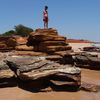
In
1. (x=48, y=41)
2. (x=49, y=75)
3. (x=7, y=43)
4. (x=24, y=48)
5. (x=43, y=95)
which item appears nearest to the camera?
(x=43, y=95)

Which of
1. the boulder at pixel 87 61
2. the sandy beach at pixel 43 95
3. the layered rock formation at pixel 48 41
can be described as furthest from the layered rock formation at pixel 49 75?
the boulder at pixel 87 61

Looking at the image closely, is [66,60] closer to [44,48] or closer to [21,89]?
[44,48]

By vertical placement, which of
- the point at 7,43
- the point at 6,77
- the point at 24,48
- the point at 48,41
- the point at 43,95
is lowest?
the point at 43,95

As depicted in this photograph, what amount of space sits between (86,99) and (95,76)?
5.40 m

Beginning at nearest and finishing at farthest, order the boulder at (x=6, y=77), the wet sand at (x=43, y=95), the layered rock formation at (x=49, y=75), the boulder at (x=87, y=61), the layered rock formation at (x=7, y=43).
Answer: the wet sand at (x=43, y=95) < the layered rock formation at (x=49, y=75) < the boulder at (x=6, y=77) < the boulder at (x=87, y=61) < the layered rock formation at (x=7, y=43)

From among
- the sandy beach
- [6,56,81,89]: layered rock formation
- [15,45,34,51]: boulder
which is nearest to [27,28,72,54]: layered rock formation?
[15,45,34,51]: boulder

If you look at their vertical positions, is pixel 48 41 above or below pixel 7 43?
above

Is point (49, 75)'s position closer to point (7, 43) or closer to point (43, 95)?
point (43, 95)

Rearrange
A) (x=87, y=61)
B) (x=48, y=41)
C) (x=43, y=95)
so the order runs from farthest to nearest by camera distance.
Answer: (x=87, y=61) → (x=48, y=41) → (x=43, y=95)

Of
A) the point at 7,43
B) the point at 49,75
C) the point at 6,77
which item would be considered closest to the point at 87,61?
the point at 7,43

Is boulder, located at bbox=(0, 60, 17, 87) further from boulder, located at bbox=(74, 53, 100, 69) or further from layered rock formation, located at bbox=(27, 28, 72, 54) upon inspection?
boulder, located at bbox=(74, 53, 100, 69)

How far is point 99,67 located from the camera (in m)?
18.9

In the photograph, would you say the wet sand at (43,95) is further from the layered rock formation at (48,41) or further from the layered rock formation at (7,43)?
the layered rock formation at (7,43)

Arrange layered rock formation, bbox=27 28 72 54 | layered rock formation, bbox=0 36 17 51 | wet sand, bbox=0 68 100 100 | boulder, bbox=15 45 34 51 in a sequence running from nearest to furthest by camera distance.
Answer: wet sand, bbox=0 68 100 100 < layered rock formation, bbox=27 28 72 54 < boulder, bbox=15 45 34 51 < layered rock formation, bbox=0 36 17 51
